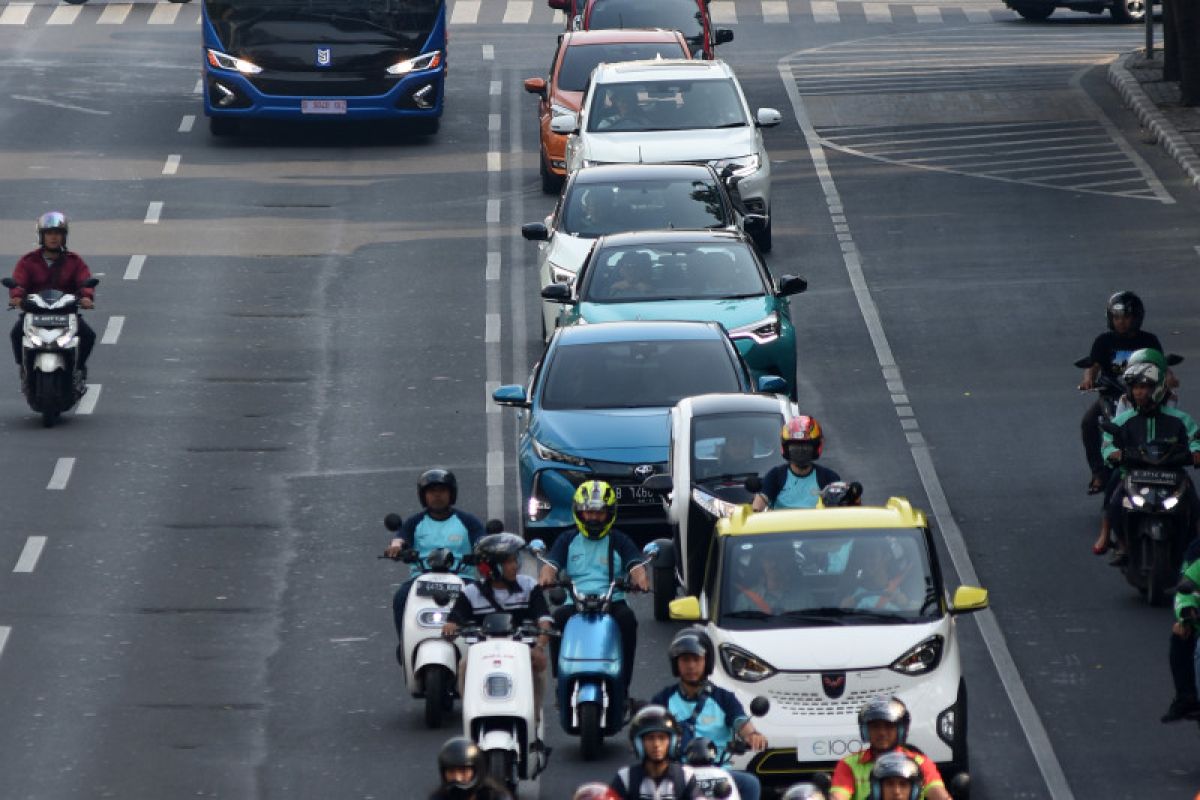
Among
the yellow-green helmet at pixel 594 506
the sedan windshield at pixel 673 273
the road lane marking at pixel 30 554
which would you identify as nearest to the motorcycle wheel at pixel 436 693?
the yellow-green helmet at pixel 594 506

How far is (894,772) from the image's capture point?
11641 millimetres

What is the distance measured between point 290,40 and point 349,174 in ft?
7.83

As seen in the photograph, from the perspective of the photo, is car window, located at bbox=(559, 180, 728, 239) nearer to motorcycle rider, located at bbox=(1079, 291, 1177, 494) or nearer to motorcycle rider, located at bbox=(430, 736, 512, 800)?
motorcycle rider, located at bbox=(1079, 291, 1177, 494)

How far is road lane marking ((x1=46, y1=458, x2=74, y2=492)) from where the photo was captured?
22.9m

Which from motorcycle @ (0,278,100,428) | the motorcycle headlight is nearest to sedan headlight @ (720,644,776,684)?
the motorcycle headlight

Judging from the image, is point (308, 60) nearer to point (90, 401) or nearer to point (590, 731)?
point (90, 401)

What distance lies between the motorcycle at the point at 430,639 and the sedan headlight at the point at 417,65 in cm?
2172

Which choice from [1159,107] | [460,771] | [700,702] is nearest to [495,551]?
[700,702]

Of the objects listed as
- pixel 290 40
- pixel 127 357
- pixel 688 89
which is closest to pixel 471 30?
pixel 290 40

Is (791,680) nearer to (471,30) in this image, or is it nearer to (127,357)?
(127,357)

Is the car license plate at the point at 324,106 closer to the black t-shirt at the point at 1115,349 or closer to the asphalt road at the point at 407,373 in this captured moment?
the asphalt road at the point at 407,373

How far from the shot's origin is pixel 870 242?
3195cm

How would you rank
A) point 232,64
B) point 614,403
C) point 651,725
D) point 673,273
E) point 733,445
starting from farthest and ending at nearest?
point 232,64 → point 673,273 → point 614,403 → point 733,445 → point 651,725

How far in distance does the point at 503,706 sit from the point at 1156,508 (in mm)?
6144
